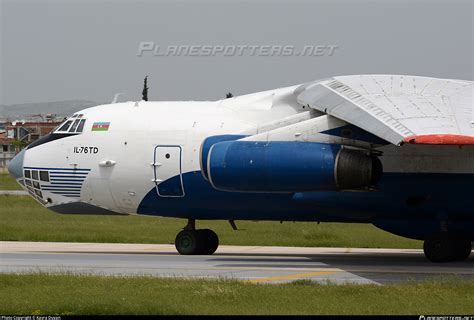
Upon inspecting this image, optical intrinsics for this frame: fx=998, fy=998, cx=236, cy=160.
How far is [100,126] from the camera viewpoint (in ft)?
75.6

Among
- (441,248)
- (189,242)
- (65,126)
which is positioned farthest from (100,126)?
(441,248)

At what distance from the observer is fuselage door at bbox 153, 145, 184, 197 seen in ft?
72.4

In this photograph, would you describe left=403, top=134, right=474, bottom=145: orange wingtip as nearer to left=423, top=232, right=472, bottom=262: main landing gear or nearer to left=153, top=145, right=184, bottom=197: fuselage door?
left=423, top=232, right=472, bottom=262: main landing gear

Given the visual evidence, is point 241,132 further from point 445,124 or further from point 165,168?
point 445,124

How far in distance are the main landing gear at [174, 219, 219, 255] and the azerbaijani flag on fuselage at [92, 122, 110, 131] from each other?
114 inches

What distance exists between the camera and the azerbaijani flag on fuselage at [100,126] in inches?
902

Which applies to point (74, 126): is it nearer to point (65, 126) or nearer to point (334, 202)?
point (65, 126)

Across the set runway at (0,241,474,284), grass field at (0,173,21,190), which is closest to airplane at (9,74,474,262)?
runway at (0,241,474,284)

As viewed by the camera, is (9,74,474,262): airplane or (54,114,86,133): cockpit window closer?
(9,74,474,262): airplane

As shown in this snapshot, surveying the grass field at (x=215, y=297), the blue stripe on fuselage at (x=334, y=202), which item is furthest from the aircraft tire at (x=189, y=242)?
the grass field at (x=215, y=297)

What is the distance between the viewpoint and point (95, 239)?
28438mm

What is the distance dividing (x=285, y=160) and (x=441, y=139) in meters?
3.60

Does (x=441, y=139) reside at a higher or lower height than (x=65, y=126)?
lower

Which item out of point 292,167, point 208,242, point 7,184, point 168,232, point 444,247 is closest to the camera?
point 292,167
